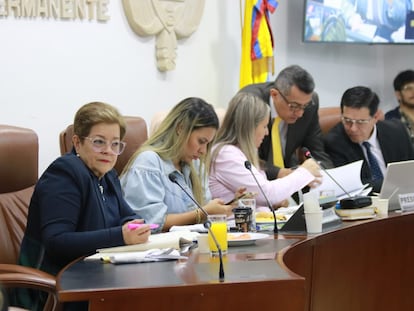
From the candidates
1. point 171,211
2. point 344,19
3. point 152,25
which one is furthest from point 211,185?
point 344,19

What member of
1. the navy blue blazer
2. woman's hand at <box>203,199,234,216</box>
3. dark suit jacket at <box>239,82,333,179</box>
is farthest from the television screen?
the navy blue blazer

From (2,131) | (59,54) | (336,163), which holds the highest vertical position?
(59,54)

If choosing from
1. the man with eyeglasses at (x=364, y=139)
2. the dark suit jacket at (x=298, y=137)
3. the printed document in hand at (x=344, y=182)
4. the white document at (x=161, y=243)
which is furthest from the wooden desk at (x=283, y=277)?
the dark suit jacket at (x=298, y=137)

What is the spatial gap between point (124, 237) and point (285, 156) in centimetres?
208

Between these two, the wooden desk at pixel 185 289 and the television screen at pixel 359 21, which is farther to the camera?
the television screen at pixel 359 21

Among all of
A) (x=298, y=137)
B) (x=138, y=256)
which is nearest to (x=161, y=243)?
(x=138, y=256)

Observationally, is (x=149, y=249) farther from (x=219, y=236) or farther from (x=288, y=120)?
(x=288, y=120)

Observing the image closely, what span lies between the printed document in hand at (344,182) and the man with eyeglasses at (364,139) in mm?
599

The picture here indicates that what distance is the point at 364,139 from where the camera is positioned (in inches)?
173

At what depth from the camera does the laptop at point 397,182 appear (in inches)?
136

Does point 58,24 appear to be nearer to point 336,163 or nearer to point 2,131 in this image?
point 2,131

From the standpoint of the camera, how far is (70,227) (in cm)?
263

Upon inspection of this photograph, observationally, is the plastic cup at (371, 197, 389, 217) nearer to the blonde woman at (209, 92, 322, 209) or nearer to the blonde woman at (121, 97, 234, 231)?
the blonde woman at (209, 92, 322, 209)

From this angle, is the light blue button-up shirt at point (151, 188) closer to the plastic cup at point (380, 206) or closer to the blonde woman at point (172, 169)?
the blonde woman at point (172, 169)
